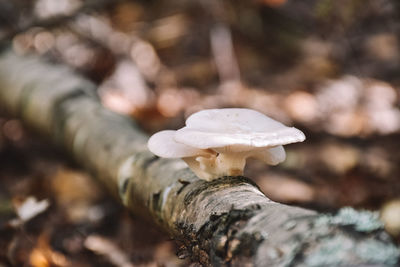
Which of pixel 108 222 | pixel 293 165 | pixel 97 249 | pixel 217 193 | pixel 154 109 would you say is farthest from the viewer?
pixel 154 109

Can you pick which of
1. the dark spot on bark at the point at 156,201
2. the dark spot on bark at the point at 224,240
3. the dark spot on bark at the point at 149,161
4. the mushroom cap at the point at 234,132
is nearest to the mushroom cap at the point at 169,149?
the mushroom cap at the point at 234,132

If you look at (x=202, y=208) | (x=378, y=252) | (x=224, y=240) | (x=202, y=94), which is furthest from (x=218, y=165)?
(x=202, y=94)

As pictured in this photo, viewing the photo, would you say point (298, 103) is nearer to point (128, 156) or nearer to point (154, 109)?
point (154, 109)

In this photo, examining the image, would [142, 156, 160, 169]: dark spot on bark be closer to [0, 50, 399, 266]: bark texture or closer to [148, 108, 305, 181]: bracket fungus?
[0, 50, 399, 266]: bark texture

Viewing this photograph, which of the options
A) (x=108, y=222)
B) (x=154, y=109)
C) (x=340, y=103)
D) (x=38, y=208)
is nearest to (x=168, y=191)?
(x=38, y=208)

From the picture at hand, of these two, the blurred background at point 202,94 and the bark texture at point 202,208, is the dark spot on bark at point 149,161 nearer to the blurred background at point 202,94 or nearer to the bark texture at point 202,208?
the bark texture at point 202,208

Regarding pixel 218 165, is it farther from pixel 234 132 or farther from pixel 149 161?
pixel 149 161

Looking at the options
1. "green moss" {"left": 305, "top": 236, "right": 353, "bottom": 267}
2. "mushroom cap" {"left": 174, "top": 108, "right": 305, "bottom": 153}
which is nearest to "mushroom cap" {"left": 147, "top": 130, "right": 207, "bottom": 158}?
"mushroom cap" {"left": 174, "top": 108, "right": 305, "bottom": 153}
